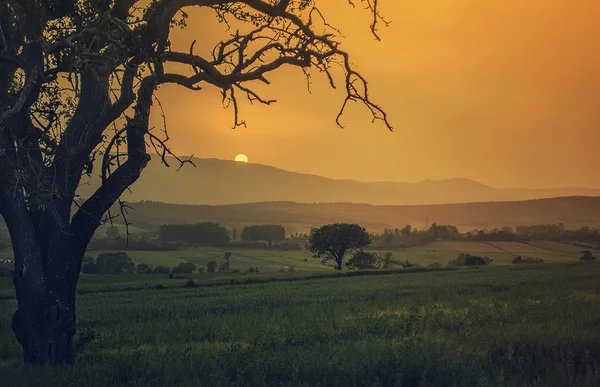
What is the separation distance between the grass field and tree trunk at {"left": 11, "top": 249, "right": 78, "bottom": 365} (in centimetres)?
9786

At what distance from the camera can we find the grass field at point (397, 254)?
120500 mm

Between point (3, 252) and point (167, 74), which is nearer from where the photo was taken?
point (167, 74)

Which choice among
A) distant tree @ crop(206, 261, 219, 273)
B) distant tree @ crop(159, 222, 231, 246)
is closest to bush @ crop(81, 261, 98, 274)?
distant tree @ crop(206, 261, 219, 273)

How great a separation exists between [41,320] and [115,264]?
291 feet

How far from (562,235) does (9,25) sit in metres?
153

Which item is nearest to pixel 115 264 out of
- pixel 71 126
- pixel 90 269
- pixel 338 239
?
pixel 90 269

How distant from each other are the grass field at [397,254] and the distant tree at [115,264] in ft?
33.2

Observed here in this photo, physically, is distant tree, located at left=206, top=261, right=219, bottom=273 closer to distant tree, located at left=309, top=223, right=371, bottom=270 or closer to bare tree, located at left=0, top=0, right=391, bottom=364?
distant tree, located at left=309, top=223, right=371, bottom=270

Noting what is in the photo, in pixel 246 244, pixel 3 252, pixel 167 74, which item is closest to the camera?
pixel 167 74

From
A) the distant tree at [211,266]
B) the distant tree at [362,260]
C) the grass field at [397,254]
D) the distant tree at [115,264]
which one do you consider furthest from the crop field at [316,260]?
the distant tree at [362,260]

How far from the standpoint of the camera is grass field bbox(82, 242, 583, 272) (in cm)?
12050

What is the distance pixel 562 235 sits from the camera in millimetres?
152375

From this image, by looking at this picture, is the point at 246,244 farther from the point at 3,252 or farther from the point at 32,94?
the point at 32,94

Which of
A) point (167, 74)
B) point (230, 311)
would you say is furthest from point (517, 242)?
point (167, 74)
